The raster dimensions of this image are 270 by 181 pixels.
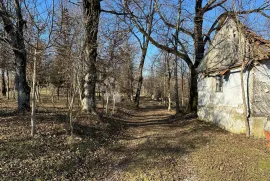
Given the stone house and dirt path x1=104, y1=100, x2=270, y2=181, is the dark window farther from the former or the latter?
dirt path x1=104, y1=100, x2=270, y2=181

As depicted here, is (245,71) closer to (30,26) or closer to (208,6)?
(208,6)

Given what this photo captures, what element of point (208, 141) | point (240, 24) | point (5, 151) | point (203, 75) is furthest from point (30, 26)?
point (203, 75)

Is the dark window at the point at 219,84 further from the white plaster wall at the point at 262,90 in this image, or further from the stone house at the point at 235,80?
the white plaster wall at the point at 262,90

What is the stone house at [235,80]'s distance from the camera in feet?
26.2

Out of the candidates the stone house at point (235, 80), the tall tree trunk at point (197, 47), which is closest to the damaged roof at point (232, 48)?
the stone house at point (235, 80)

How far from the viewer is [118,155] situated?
652 centimetres

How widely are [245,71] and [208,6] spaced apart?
7303mm

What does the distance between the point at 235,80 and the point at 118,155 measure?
6395 millimetres

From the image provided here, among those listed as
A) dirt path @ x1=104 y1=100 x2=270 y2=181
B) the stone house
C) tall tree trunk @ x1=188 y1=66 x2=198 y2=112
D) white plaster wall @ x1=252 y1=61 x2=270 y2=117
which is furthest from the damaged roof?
dirt path @ x1=104 y1=100 x2=270 y2=181

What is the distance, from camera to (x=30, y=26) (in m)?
6.34

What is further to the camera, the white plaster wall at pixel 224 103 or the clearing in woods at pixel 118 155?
the white plaster wall at pixel 224 103

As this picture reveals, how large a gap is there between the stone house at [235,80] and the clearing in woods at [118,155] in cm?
117

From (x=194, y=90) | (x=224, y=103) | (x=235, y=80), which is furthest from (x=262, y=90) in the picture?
(x=194, y=90)

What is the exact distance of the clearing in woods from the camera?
4918 mm
